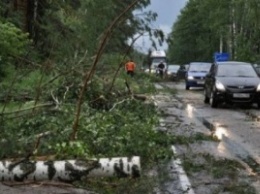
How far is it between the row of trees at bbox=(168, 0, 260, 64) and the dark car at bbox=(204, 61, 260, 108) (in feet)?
7.48

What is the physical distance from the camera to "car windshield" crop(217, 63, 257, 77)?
23.4 m

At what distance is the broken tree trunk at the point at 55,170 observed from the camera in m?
9.18

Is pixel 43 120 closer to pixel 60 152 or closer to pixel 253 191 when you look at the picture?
pixel 60 152

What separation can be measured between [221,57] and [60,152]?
163 ft

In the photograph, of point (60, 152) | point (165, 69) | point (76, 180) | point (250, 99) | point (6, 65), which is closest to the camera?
point (76, 180)

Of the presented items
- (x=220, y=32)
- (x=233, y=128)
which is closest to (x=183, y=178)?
(x=233, y=128)

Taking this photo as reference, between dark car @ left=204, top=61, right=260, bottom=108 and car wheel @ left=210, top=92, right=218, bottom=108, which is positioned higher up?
dark car @ left=204, top=61, right=260, bottom=108

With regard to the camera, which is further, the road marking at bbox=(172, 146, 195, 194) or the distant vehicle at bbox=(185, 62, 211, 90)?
the distant vehicle at bbox=(185, 62, 211, 90)

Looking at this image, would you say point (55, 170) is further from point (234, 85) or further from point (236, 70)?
point (236, 70)

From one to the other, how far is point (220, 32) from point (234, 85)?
164 feet

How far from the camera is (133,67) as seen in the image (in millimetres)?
38250

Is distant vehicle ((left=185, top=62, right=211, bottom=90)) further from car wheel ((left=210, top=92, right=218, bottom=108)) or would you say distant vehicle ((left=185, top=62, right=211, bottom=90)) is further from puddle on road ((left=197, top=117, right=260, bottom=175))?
puddle on road ((left=197, top=117, right=260, bottom=175))

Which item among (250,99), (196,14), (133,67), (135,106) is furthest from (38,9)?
(196,14)

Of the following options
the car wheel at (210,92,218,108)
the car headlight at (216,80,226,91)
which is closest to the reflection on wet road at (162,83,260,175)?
the car wheel at (210,92,218,108)
